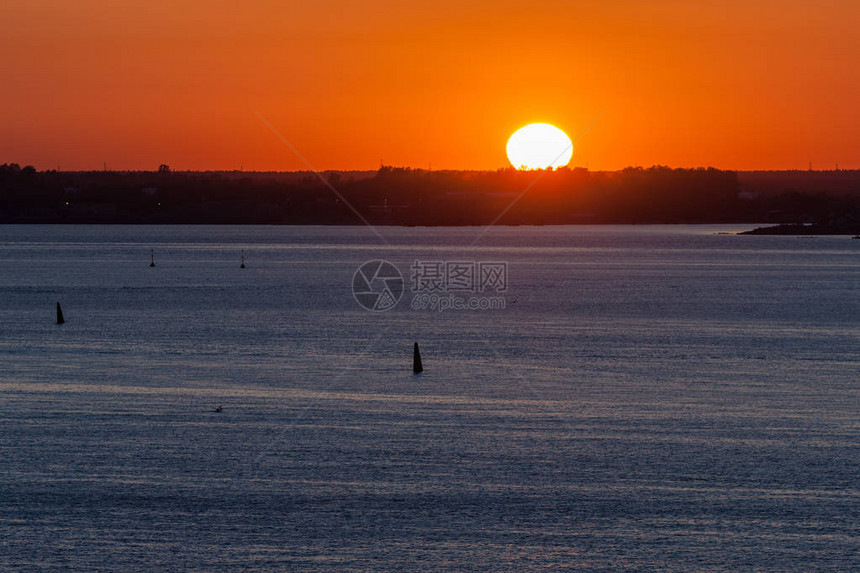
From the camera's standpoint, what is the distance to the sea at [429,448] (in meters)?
12.5

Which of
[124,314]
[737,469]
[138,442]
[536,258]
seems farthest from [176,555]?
[536,258]

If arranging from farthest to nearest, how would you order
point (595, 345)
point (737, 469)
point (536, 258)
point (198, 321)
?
1. point (536, 258)
2. point (198, 321)
3. point (595, 345)
4. point (737, 469)

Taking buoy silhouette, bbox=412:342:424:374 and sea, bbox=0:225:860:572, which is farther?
buoy silhouette, bbox=412:342:424:374

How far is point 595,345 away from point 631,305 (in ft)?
78.3

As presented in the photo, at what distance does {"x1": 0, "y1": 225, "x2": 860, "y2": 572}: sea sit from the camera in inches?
493

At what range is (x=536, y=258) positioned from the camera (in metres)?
149

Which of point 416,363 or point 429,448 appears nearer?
point 429,448

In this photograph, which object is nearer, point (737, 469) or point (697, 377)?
point (737, 469)

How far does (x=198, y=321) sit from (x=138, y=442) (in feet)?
94.7

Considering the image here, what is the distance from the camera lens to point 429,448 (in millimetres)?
18109

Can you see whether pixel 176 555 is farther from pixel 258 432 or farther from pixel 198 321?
pixel 198 321

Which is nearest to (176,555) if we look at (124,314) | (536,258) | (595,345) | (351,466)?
(351,466)

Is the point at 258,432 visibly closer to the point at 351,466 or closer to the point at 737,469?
Result: the point at 351,466

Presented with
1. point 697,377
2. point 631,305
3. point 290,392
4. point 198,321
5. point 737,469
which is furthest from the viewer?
point 631,305
